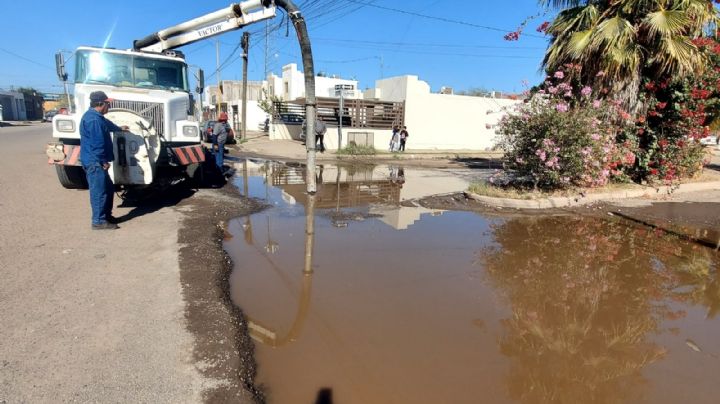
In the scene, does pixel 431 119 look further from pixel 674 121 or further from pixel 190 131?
pixel 190 131

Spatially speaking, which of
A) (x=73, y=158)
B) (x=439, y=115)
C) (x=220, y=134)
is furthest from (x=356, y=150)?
(x=73, y=158)

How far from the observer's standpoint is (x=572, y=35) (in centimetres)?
995

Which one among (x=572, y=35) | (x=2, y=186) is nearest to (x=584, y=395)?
(x=572, y=35)

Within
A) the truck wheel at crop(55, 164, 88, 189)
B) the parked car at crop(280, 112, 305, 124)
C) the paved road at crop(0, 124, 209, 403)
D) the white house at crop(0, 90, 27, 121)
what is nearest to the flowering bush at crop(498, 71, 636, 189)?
the paved road at crop(0, 124, 209, 403)

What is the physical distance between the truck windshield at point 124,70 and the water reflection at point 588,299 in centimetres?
777

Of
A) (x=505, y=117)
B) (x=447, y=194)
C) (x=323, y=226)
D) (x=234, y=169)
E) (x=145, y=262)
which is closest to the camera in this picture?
(x=145, y=262)

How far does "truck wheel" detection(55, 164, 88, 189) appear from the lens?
318 inches

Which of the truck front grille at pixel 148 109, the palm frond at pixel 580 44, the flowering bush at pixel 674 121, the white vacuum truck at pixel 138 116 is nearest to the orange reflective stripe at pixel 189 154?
the white vacuum truck at pixel 138 116

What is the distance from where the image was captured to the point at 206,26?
10.8m

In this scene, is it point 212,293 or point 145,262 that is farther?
point 145,262

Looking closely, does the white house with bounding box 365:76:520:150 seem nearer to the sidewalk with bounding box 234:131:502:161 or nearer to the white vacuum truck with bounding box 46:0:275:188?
the sidewalk with bounding box 234:131:502:161

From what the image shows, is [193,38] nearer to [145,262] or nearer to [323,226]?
[323,226]

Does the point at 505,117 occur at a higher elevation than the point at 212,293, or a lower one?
higher

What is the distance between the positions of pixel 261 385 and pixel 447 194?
808 centimetres
